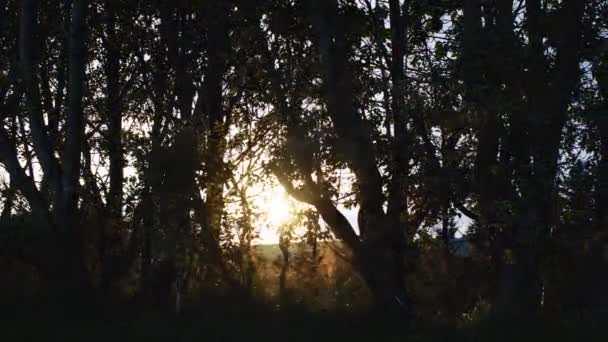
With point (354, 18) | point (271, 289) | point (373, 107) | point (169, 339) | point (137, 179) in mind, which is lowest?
point (169, 339)

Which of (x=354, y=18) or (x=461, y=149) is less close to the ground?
(x=354, y=18)

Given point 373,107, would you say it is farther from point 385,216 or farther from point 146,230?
point 146,230

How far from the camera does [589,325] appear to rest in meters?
11.2

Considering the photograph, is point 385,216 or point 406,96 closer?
point 406,96

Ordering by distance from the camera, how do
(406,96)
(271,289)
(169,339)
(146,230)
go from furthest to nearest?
(271,289) → (146,230) → (406,96) → (169,339)

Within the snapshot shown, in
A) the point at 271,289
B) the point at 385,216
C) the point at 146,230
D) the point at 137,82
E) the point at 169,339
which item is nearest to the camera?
the point at 169,339

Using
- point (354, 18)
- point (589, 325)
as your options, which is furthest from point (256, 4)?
point (589, 325)

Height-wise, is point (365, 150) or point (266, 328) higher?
point (365, 150)

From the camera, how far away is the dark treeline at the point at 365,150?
11.8m

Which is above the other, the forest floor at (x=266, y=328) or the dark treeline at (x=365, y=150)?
the dark treeline at (x=365, y=150)

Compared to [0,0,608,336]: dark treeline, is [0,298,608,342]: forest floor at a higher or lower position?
lower

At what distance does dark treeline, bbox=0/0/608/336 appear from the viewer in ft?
38.6

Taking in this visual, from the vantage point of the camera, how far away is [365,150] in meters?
12.1

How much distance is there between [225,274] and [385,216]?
2640 mm
